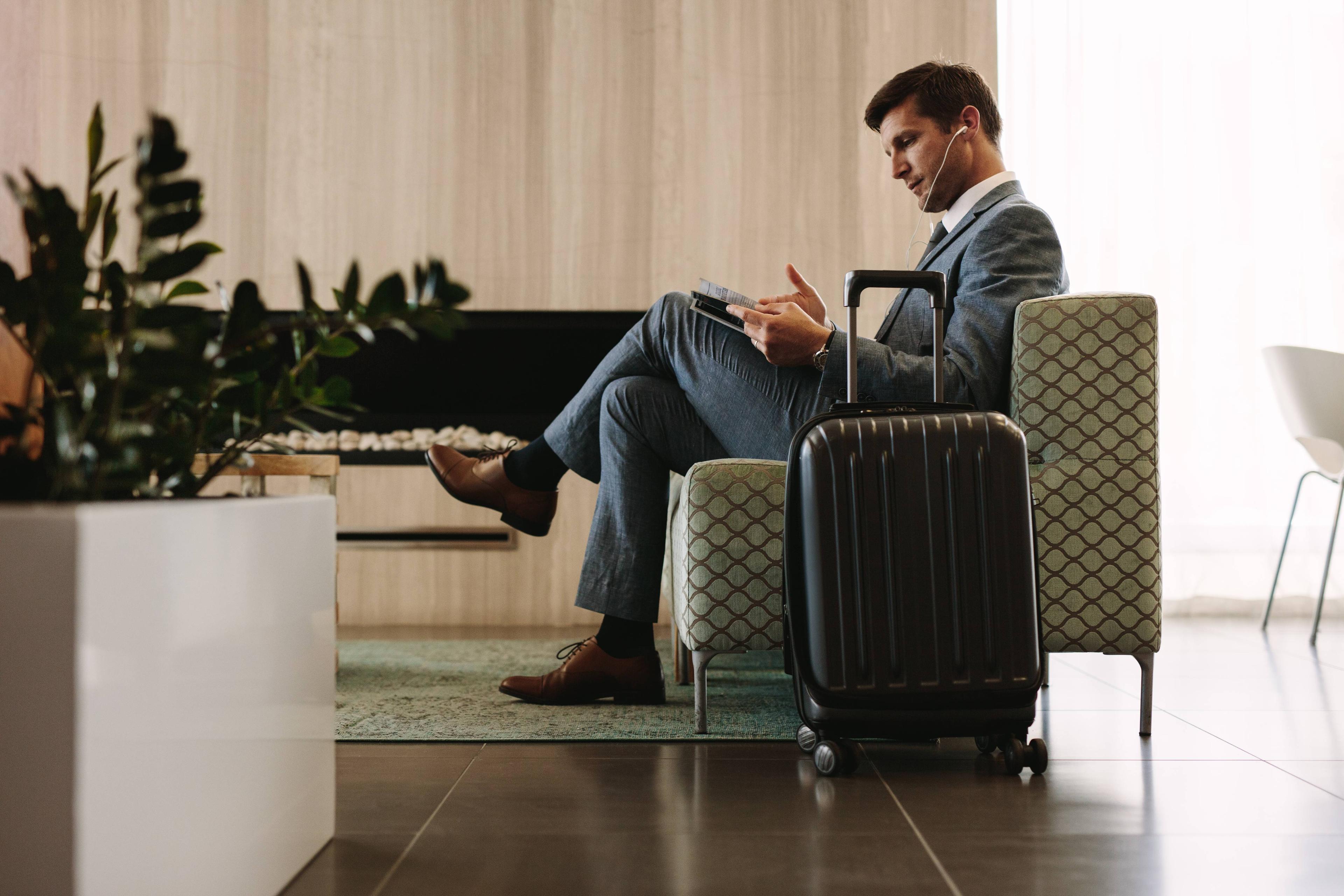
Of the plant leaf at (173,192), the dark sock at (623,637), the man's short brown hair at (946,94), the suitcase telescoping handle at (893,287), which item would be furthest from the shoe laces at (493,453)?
the plant leaf at (173,192)

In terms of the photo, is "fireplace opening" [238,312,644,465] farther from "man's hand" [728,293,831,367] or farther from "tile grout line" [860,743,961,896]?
"tile grout line" [860,743,961,896]

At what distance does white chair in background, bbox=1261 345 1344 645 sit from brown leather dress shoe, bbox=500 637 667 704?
1995 mm

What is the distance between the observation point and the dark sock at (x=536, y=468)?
1786 mm

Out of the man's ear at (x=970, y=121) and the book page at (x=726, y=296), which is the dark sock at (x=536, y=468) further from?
the man's ear at (x=970, y=121)

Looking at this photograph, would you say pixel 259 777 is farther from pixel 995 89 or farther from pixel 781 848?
pixel 995 89

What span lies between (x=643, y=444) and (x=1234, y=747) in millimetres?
977

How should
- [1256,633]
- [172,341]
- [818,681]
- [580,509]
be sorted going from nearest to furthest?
1. [172,341]
2. [818,681]
3. [1256,633]
4. [580,509]

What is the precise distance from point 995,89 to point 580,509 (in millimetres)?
1863

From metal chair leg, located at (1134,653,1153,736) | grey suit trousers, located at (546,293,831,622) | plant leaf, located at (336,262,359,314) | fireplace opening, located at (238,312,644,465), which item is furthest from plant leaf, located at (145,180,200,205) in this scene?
fireplace opening, located at (238,312,644,465)

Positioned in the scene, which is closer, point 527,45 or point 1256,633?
point 1256,633

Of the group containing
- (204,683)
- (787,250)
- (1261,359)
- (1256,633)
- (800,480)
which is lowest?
(1256,633)

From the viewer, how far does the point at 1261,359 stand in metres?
3.30

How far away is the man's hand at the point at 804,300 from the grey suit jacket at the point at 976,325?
0.38 feet

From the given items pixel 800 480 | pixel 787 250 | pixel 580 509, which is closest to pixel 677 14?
pixel 787 250
